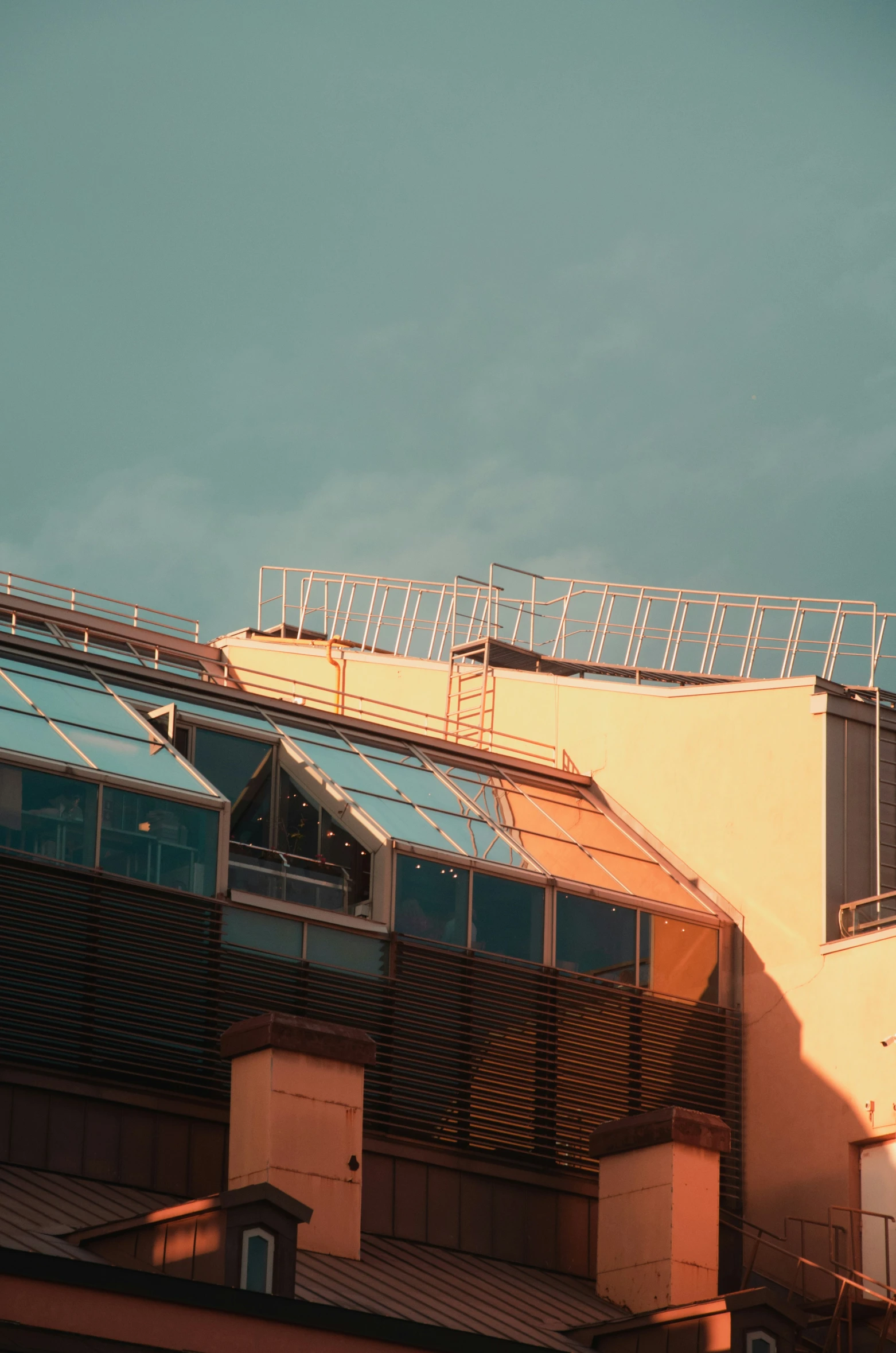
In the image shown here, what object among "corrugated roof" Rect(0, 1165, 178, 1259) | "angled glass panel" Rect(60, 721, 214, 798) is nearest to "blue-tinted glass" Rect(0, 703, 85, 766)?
"angled glass panel" Rect(60, 721, 214, 798)

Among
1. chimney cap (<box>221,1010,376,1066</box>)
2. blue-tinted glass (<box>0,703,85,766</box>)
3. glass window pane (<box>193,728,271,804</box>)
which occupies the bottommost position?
chimney cap (<box>221,1010,376,1066</box>)

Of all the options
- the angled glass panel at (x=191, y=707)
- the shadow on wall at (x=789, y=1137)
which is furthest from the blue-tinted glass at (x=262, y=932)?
the shadow on wall at (x=789, y=1137)

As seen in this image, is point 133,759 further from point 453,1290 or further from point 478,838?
point 453,1290

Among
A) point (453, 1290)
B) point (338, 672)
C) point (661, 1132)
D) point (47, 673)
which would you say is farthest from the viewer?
point (338, 672)

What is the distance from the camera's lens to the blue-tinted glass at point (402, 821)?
2784 cm

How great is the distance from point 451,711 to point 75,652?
32.0 feet

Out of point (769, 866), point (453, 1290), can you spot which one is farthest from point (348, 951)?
point (769, 866)

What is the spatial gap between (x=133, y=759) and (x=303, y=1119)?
19.3 ft

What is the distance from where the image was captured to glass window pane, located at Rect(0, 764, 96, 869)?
23969mm

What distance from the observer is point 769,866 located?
30.1 metres

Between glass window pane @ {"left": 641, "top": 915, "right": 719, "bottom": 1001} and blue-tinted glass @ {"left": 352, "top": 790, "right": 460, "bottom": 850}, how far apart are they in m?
3.71

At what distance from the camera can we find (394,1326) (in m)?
19.6

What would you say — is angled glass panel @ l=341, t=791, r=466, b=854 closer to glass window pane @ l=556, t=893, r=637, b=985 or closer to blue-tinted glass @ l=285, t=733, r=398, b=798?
blue-tinted glass @ l=285, t=733, r=398, b=798

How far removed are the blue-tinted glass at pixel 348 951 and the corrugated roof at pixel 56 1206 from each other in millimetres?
4063
